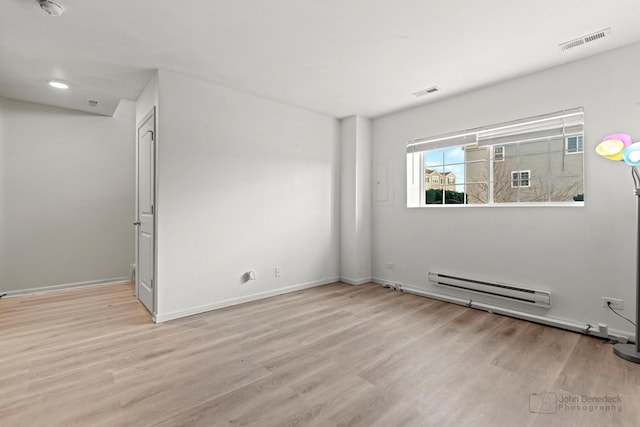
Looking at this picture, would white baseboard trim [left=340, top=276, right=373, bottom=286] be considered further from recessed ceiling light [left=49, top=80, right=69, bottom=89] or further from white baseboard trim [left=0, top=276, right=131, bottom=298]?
recessed ceiling light [left=49, top=80, right=69, bottom=89]

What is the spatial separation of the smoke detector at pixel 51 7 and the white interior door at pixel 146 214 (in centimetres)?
118

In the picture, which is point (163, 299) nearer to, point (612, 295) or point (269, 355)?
point (269, 355)

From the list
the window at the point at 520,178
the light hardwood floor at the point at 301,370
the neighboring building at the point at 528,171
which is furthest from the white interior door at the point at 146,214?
the window at the point at 520,178

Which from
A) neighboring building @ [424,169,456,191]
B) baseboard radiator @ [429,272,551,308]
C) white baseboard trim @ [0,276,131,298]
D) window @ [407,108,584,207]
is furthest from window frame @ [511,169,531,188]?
white baseboard trim @ [0,276,131,298]

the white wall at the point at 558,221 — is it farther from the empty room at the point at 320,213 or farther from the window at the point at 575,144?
the window at the point at 575,144

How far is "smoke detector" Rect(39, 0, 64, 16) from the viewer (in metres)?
2.11

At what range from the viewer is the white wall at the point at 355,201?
188 inches

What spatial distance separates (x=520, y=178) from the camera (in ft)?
11.5

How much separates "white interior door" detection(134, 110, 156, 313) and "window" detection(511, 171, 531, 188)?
4071 millimetres

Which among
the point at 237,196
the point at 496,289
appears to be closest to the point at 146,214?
the point at 237,196

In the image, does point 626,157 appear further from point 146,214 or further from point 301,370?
point 146,214

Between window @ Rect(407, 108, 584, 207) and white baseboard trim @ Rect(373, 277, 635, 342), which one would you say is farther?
window @ Rect(407, 108, 584, 207)

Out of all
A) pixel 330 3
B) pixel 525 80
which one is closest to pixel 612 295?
pixel 525 80

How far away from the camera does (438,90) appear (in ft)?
12.3
